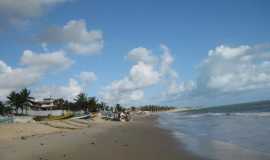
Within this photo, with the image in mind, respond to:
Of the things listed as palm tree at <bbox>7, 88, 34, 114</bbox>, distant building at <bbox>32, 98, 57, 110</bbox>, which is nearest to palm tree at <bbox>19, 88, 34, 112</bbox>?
palm tree at <bbox>7, 88, 34, 114</bbox>

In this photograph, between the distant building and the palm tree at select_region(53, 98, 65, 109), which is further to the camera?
the palm tree at select_region(53, 98, 65, 109)

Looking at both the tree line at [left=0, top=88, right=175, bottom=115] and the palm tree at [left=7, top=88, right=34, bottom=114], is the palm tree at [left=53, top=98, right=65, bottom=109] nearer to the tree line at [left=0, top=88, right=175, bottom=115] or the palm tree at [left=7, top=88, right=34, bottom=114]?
the tree line at [left=0, top=88, right=175, bottom=115]

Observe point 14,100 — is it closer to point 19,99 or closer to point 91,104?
point 19,99

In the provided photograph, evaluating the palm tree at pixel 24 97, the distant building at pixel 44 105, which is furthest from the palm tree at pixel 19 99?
the distant building at pixel 44 105

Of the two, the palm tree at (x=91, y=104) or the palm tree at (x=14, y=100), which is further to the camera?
the palm tree at (x=91, y=104)

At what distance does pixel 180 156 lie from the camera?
1298cm

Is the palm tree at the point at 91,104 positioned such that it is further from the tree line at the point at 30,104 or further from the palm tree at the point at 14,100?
the palm tree at the point at 14,100

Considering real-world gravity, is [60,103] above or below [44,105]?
above

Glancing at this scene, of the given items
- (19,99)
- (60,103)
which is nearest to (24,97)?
(19,99)

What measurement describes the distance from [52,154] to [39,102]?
12655cm

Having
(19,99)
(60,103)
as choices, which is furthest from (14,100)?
(60,103)

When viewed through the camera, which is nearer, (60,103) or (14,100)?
(14,100)

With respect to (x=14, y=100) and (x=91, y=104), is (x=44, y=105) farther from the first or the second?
(x=14, y=100)

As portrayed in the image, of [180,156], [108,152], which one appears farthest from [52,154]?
[180,156]
